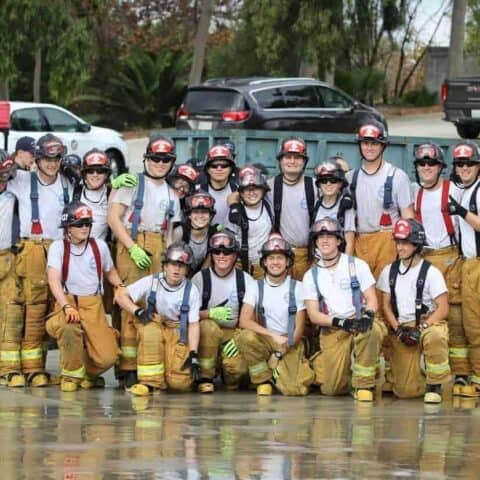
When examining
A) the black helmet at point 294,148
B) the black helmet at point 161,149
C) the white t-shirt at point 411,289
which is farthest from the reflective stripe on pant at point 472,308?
the black helmet at point 161,149

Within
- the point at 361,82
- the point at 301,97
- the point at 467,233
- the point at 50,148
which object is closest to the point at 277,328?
the point at 467,233

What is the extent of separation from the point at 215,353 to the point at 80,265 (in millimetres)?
1145

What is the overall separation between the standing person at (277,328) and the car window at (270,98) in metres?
15.0

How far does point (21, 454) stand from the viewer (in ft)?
27.2

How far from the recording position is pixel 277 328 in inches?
424

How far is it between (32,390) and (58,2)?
82.2 feet

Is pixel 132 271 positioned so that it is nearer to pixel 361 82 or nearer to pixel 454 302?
pixel 454 302

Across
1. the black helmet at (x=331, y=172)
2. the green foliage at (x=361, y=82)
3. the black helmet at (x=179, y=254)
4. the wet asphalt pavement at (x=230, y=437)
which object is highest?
the green foliage at (x=361, y=82)

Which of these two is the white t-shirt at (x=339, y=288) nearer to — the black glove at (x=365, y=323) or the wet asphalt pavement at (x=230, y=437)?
the black glove at (x=365, y=323)

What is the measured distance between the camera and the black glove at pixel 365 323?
10297mm

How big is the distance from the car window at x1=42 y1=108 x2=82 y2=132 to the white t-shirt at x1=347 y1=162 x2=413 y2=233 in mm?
15489

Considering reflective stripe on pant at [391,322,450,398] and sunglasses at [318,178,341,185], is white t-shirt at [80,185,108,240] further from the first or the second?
reflective stripe on pant at [391,322,450,398]

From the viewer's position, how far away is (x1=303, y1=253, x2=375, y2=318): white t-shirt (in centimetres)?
1052

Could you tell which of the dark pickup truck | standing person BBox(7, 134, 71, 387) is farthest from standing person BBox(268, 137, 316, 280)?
the dark pickup truck
